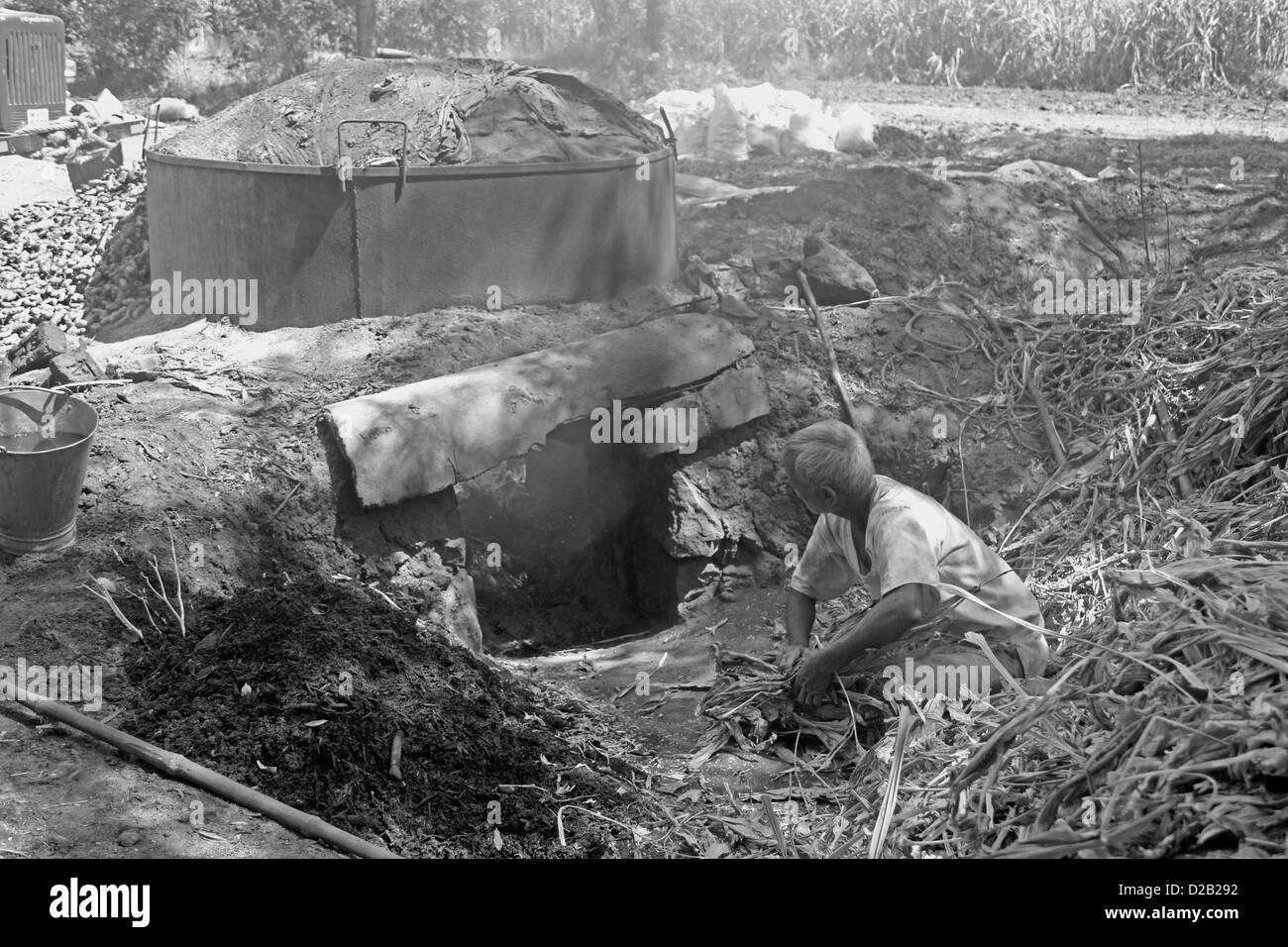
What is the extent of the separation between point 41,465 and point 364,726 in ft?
5.46

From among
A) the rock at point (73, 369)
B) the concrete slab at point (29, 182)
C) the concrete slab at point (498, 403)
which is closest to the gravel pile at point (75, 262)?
the concrete slab at point (29, 182)

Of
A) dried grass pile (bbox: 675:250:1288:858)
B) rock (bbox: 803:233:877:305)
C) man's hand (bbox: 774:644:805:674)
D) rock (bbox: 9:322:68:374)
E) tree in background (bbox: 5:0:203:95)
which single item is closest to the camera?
dried grass pile (bbox: 675:250:1288:858)

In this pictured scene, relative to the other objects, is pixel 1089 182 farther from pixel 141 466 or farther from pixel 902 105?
pixel 141 466

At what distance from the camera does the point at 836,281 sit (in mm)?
7887

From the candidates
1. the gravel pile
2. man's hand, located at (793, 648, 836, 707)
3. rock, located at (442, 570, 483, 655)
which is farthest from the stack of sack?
man's hand, located at (793, 648, 836, 707)

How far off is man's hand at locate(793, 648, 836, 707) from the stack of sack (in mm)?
8371

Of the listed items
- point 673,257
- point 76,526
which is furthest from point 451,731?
point 673,257

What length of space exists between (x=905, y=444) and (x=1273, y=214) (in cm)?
411

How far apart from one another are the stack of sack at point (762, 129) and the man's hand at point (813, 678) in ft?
27.5

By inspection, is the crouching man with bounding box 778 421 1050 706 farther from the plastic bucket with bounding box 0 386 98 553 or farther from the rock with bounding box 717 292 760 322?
the rock with bounding box 717 292 760 322

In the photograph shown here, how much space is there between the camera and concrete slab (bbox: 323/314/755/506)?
18.4ft

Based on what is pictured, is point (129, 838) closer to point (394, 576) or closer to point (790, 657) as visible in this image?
point (394, 576)

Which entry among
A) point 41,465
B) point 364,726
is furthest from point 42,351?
point 364,726

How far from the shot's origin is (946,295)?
810cm
